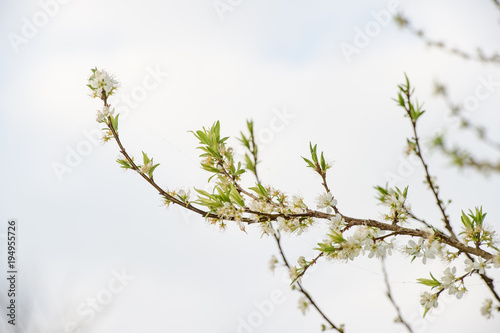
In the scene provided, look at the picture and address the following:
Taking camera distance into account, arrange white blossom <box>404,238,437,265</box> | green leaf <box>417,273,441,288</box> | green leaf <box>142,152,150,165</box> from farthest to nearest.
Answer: green leaf <box>142,152,150,165</box> → green leaf <box>417,273,441,288</box> → white blossom <box>404,238,437,265</box>

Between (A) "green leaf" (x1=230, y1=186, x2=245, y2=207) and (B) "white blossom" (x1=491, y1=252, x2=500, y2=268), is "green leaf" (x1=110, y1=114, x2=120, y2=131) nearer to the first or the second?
(A) "green leaf" (x1=230, y1=186, x2=245, y2=207)

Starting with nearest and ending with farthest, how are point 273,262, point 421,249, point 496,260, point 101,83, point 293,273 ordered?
point 496,260 → point 421,249 → point 293,273 → point 101,83 → point 273,262

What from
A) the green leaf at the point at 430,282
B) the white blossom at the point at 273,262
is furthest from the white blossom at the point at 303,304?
the green leaf at the point at 430,282

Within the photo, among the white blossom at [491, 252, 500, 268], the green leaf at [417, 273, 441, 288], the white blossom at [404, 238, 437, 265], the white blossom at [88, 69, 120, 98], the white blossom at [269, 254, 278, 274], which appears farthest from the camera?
the white blossom at [269, 254, 278, 274]

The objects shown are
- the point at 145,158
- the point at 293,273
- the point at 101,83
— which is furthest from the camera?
the point at 101,83

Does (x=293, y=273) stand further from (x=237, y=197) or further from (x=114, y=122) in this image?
(x=114, y=122)

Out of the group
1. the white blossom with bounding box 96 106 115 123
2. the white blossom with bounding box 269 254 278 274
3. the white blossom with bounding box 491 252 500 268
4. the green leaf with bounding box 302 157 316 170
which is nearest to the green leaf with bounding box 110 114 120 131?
the white blossom with bounding box 96 106 115 123

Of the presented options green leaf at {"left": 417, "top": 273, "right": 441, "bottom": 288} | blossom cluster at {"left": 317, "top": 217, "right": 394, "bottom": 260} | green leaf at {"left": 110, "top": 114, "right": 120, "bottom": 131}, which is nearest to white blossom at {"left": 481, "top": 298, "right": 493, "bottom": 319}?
green leaf at {"left": 417, "top": 273, "right": 441, "bottom": 288}

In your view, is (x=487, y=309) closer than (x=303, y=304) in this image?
Yes

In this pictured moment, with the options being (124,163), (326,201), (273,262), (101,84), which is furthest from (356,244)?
(101,84)

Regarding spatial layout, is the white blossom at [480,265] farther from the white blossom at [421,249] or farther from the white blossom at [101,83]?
the white blossom at [101,83]

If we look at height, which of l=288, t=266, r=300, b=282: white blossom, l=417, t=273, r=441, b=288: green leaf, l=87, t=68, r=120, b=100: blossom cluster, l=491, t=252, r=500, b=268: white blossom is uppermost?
l=87, t=68, r=120, b=100: blossom cluster

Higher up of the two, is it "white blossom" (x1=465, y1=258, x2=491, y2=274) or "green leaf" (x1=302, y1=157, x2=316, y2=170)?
"green leaf" (x1=302, y1=157, x2=316, y2=170)

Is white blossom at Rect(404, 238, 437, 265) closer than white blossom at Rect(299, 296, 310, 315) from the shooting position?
Yes
